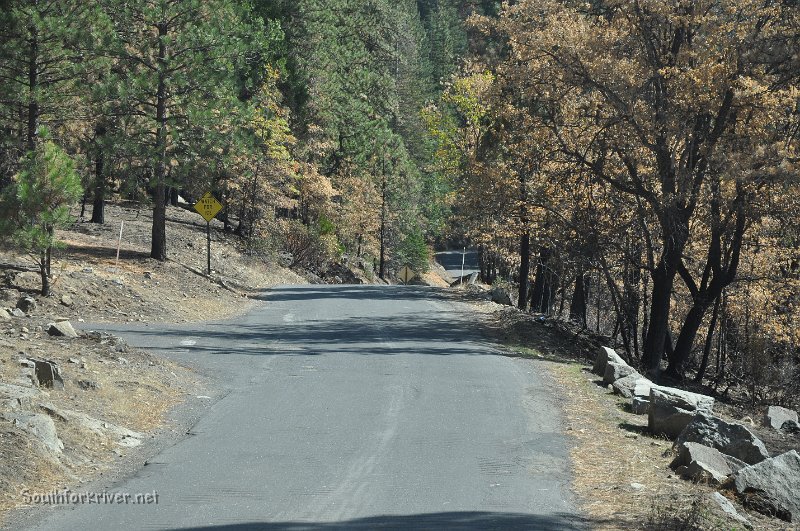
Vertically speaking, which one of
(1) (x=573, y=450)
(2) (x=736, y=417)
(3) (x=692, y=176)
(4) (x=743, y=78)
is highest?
(4) (x=743, y=78)

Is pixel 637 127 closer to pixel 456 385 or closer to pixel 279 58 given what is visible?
pixel 456 385

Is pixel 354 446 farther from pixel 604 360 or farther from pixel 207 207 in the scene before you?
pixel 207 207

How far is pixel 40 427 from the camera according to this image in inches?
369

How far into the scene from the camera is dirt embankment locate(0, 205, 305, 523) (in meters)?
9.04

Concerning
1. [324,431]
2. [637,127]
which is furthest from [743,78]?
[324,431]

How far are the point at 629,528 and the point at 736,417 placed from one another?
12048 mm

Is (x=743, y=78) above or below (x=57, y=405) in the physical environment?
above

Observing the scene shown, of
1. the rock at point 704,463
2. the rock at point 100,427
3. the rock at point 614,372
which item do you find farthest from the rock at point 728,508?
the rock at point 614,372

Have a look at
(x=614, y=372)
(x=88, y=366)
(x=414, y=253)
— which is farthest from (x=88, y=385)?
(x=414, y=253)

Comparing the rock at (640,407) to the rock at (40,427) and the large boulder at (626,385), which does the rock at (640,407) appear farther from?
the rock at (40,427)

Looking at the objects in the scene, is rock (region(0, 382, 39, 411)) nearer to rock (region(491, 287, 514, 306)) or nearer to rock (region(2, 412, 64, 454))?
rock (region(2, 412, 64, 454))

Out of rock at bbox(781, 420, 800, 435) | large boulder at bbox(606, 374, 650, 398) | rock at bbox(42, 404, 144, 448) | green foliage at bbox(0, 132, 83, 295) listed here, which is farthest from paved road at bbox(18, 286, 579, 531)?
rock at bbox(781, 420, 800, 435)

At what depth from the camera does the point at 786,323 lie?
2906 cm

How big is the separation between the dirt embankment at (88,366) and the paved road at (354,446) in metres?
0.67
